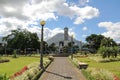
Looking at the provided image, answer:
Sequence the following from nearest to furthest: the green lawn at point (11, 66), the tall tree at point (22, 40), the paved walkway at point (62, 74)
Answer: the paved walkway at point (62, 74) < the green lawn at point (11, 66) < the tall tree at point (22, 40)

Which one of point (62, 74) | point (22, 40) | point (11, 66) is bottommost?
point (62, 74)

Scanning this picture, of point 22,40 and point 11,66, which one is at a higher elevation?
point 22,40

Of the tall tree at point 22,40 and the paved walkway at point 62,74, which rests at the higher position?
the tall tree at point 22,40

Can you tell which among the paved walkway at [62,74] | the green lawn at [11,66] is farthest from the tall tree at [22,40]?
the paved walkway at [62,74]

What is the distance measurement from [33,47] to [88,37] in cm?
5528

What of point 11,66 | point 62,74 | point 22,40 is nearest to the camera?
point 62,74

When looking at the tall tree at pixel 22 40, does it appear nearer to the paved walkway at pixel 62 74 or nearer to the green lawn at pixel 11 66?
the green lawn at pixel 11 66

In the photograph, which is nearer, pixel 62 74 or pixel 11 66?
pixel 62 74

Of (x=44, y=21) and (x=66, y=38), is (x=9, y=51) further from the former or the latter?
(x=44, y=21)

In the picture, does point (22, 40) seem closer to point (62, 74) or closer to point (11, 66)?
point (11, 66)

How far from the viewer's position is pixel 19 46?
122 metres

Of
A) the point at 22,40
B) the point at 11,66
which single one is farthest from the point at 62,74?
the point at 22,40

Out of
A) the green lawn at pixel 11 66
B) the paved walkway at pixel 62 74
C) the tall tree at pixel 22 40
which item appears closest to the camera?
the paved walkway at pixel 62 74

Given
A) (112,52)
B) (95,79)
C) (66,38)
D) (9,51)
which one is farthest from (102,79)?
(66,38)
